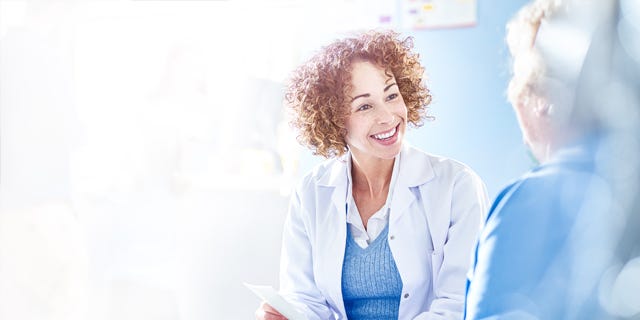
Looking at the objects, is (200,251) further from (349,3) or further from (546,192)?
(546,192)

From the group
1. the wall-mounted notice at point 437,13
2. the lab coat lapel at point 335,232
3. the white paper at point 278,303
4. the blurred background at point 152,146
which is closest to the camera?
the white paper at point 278,303

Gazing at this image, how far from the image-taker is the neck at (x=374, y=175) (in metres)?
1.54

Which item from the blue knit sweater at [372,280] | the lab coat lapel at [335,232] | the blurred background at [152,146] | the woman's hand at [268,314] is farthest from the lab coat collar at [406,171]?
the blurred background at [152,146]

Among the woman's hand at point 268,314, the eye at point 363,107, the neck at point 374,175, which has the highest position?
the eye at point 363,107

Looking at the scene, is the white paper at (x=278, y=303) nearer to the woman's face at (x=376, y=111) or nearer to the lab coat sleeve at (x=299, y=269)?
the lab coat sleeve at (x=299, y=269)

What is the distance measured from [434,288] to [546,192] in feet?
2.75

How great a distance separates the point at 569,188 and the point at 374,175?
0.93m

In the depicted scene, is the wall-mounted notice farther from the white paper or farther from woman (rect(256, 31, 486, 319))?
the white paper

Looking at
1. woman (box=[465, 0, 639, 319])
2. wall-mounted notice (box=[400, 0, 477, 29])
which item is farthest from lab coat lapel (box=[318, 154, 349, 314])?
woman (box=[465, 0, 639, 319])

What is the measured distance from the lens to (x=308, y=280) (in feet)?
5.06

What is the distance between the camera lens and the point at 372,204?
4.99ft

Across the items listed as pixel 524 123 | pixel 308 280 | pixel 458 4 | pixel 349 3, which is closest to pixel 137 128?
pixel 349 3

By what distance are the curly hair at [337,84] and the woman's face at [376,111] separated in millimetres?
18

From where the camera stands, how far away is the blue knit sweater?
144 cm
